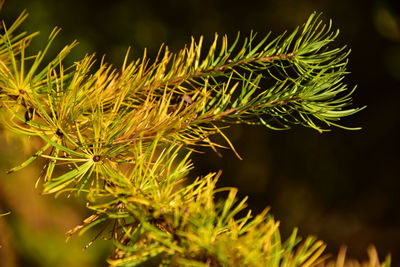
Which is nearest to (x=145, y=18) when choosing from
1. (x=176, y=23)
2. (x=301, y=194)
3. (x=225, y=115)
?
(x=176, y=23)

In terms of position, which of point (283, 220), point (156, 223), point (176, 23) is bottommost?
point (156, 223)

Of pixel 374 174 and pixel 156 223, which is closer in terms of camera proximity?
pixel 156 223

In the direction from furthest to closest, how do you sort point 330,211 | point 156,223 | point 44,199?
point 330,211 → point 44,199 → point 156,223

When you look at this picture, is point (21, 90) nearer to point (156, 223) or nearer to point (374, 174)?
point (156, 223)

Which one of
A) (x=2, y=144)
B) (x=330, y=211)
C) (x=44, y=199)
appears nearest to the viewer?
(x=2, y=144)

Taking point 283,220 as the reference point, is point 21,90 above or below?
below

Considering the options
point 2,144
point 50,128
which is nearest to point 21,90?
point 50,128

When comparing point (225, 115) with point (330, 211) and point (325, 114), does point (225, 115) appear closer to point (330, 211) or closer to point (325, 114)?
point (325, 114)
